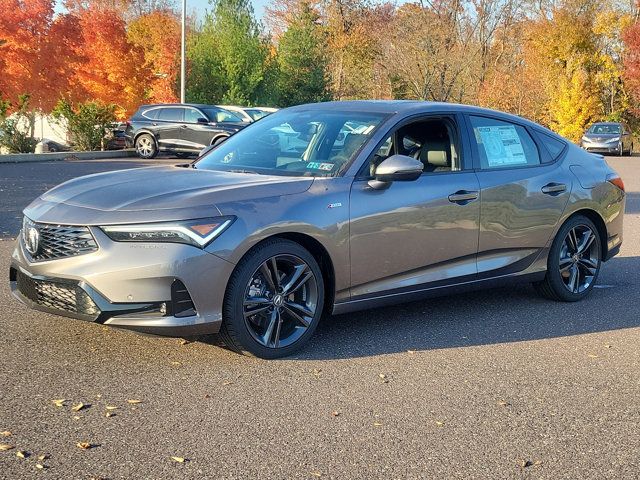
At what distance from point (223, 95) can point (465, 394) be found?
33418 millimetres

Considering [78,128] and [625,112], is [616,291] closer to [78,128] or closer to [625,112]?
[78,128]

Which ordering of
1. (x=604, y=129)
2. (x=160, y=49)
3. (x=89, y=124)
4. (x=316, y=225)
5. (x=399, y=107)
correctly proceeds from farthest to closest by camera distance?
1. (x=160, y=49)
2. (x=604, y=129)
3. (x=89, y=124)
4. (x=399, y=107)
5. (x=316, y=225)

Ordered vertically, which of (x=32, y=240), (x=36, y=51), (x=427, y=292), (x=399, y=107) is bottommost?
(x=427, y=292)

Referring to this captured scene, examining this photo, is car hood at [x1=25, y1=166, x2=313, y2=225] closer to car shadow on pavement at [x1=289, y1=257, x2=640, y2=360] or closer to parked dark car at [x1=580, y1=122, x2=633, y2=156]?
car shadow on pavement at [x1=289, y1=257, x2=640, y2=360]

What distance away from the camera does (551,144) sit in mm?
6773

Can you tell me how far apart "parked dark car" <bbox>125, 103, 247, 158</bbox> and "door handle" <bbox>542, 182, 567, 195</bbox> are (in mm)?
17713

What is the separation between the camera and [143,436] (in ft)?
12.1

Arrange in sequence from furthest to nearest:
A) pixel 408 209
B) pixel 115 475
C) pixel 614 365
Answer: pixel 408 209 → pixel 614 365 → pixel 115 475

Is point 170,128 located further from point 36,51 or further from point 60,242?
point 60,242

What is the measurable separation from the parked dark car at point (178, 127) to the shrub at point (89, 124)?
1934mm

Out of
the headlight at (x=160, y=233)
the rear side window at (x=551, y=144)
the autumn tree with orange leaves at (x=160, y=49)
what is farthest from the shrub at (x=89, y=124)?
the headlight at (x=160, y=233)

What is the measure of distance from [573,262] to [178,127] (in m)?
18.6

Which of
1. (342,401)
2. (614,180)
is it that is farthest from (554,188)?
(342,401)

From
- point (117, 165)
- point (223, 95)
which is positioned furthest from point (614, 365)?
point (223, 95)
